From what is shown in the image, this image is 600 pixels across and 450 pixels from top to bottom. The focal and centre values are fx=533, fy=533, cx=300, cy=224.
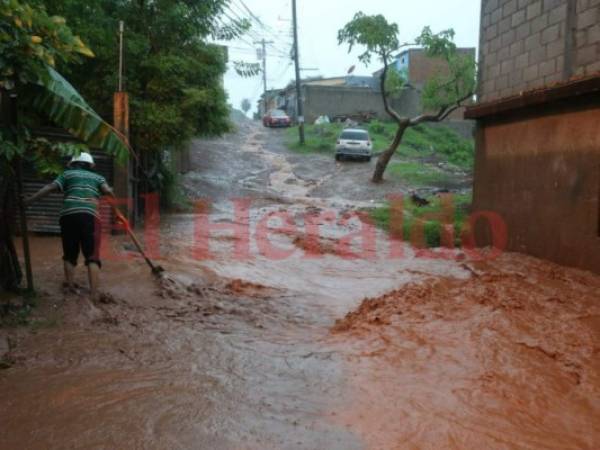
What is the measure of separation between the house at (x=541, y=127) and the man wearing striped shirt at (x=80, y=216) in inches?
248

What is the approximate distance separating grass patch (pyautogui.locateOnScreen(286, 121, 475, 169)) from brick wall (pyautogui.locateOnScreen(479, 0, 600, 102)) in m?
18.3

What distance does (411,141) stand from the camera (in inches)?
1299

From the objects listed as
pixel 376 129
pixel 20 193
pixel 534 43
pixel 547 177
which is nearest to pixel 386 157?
pixel 534 43

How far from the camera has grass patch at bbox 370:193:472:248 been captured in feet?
38.7

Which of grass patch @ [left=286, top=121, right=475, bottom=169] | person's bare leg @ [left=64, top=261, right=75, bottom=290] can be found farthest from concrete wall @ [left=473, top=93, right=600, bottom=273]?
grass patch @ [left=286, top=121, right=475, bottom=169]

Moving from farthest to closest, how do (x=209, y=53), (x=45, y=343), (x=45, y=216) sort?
(x=209, y=53) < (x=45, y=216) < (x=45, y=343)

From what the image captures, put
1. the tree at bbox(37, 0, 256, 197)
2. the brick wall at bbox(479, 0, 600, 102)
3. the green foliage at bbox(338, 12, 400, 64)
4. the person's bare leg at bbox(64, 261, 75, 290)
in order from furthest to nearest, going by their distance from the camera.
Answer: the green foliage at bbox(338, 12, 400, 64), the tree at bbox(37, 0, 256, 197), the brick wall at bbox(479, 0, 600, 102), the person's bare leg at bbox(64, 261, 75, 290)

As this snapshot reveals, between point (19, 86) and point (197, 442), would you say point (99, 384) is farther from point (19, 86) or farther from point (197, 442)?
point (19, 86)

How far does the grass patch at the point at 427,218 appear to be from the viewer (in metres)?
11.8

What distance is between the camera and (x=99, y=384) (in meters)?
3.97

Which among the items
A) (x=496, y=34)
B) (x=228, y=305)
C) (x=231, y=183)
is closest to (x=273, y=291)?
(x=228, y=305)

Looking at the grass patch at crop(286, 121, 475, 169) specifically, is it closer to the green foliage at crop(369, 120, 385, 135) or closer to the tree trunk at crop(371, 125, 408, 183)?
the green foliage at crop(369, 120, 385, 135)

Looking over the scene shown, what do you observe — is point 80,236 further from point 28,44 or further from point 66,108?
point 28,44

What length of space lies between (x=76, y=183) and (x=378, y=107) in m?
Result: 36.2
